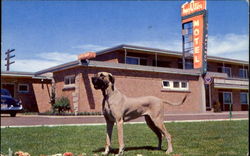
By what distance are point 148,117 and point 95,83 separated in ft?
4.61

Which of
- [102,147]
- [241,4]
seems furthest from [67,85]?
[241,4]

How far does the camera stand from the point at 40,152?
5707 millimetres

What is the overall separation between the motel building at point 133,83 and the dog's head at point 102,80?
14688 mm

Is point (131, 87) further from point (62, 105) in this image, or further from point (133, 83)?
point (62, 105)

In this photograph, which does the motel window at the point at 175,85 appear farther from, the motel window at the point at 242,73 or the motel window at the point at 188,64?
the motel window at the point at 242,73

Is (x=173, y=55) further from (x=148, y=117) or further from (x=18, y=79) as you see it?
(x=148, y=117)

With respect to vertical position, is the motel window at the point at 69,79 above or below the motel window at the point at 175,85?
above

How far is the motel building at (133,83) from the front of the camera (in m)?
21.6

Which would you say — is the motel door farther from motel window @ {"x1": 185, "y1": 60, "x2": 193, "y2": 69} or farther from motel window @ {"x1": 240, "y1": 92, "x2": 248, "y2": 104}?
motel window @ {"x1": 240, "y1": 92, "x2": 248, "y2": 104}

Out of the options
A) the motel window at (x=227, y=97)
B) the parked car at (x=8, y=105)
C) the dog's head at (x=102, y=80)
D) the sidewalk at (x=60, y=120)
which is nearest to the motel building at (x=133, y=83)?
the motel window at (x=227, y=97)

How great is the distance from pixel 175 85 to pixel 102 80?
2170 cm

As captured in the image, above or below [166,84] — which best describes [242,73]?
above

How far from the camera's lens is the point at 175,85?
26500 millimetres

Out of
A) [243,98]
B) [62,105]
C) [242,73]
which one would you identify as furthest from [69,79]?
[242,73]
